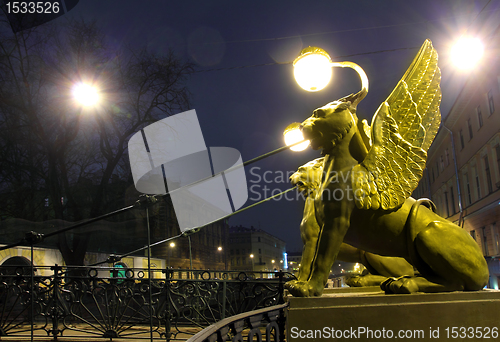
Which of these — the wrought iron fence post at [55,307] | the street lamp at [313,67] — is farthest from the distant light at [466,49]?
the wrought iron fence post at [55,307]

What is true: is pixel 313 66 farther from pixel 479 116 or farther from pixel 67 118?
pixel 479 116

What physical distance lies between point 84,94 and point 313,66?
13136 millimetres

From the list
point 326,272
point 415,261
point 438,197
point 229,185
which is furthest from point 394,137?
point 438,197

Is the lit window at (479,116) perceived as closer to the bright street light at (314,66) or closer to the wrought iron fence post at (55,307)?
the bright street light at (314,66)

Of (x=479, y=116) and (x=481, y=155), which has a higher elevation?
(x=479, y=116)

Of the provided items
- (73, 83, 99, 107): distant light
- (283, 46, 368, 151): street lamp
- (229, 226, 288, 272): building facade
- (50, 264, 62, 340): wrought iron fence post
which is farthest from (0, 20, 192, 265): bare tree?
(229, 226, 288, 272): building facade

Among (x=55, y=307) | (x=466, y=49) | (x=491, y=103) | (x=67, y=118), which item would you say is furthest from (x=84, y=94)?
(x=491, y=103)

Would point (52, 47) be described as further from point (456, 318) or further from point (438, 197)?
point (438, 197)

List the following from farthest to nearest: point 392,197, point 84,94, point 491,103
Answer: point 491,103 < point 84,94 < point 392,197

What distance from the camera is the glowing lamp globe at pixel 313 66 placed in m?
2.84

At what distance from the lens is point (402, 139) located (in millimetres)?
2090

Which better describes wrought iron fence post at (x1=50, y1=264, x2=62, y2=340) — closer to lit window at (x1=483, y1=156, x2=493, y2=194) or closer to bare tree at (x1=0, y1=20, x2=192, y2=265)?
bare tree at (x1=0, y1=20, x2=192, y2=265)

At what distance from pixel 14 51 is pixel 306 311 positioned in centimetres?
1561

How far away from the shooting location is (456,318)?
184 centimetres
